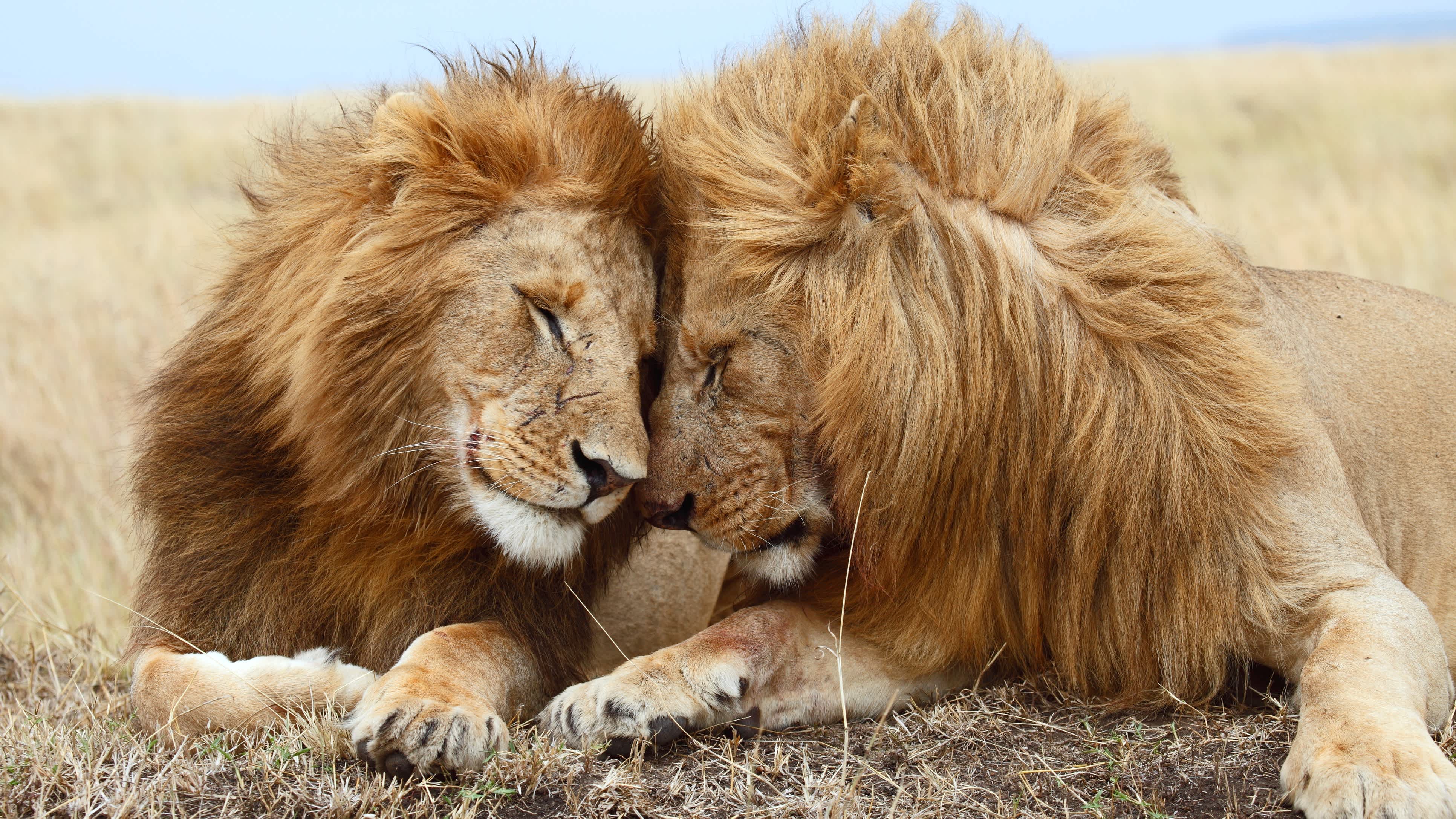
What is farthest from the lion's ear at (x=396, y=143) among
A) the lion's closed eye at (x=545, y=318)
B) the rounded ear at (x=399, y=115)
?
the lion's closed eye at (x=545, y=318)

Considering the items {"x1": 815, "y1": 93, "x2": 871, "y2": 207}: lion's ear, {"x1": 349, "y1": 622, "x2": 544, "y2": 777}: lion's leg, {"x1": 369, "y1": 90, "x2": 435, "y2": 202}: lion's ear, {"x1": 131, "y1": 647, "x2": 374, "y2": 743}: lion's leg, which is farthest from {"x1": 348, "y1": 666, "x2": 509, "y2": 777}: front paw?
{"x1": 815, "y1": 93, "x2": 871, "y2": 207}: lion's ear

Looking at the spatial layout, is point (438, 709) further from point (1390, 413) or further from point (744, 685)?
point (1390, 413)

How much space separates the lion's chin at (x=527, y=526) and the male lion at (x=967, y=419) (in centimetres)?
18

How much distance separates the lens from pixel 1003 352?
279cm

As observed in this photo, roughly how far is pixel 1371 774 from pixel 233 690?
2.17m

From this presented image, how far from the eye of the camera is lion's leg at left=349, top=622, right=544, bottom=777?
250 centimetres

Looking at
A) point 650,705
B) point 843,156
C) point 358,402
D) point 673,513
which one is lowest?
point 650,705

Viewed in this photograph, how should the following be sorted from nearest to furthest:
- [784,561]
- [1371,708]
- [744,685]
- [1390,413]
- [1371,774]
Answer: [1371,774] < [1371,708] < [744,685] < [784,561] < [1390,413]

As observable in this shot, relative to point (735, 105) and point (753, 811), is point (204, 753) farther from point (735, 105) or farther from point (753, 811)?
point (735, 105)

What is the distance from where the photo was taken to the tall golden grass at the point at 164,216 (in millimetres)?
5637

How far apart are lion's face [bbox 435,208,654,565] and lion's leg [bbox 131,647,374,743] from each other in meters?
0.47

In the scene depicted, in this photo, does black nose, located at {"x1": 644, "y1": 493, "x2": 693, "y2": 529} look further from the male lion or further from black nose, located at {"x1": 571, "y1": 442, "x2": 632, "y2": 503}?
black nose, located at {"x1": 571, "y1": 442, "x2": 632, "y2": 503}

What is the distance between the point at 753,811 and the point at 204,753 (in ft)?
3.62

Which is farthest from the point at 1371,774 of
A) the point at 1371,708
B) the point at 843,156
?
the point at 843,156
